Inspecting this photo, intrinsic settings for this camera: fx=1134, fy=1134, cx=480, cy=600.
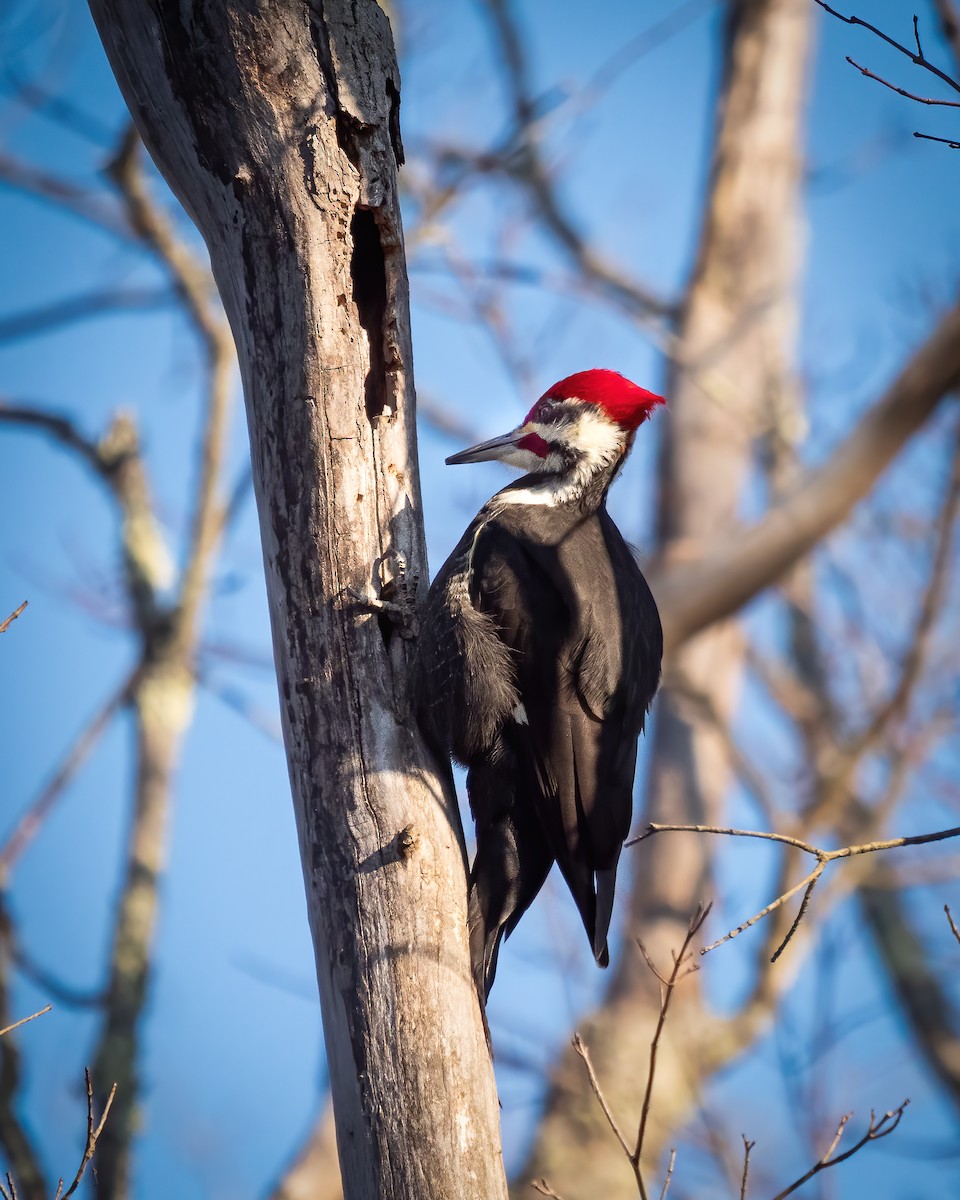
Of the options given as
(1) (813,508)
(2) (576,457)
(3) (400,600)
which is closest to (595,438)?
(2) (576,457)

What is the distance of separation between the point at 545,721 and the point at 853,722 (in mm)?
5618

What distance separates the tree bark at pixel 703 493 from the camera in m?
6.23

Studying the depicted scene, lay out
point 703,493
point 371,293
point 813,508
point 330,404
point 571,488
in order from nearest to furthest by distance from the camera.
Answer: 1. point 330,404
2. point 371,293
3. point 571,488
4. point 813,508
5. point 703,493

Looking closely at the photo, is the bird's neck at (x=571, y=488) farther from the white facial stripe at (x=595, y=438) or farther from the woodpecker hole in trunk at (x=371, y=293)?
the woodpecker hole in trunk at (x=371, y=293)

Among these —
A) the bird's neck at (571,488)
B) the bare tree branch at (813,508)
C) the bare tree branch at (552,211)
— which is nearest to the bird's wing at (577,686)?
the bird's neck at (571,488)

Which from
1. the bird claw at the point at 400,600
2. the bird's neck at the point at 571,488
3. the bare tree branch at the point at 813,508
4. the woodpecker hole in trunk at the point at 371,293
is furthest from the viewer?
the bare tree branch at the point at 813,508

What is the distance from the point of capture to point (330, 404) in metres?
2.42

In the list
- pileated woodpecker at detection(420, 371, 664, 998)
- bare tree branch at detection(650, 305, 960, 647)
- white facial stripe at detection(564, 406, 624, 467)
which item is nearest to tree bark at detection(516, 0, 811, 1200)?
bare tree branch at detection(650, 305, 960, 647)

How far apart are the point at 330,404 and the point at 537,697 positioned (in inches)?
32.5

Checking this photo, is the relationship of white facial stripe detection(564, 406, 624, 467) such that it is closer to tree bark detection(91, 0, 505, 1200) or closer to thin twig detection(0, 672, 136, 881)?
tree bark detection(91, 0, 505, 1200)

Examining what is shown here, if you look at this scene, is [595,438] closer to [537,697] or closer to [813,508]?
[537,697]

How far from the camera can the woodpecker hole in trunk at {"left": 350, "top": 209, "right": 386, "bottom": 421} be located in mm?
2549

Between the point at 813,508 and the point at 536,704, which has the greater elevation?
the point at 813,508

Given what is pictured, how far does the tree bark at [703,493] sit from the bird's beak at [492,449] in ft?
8.00
